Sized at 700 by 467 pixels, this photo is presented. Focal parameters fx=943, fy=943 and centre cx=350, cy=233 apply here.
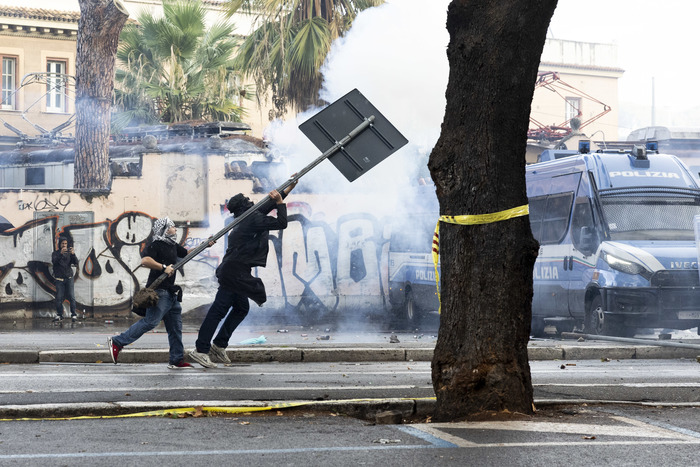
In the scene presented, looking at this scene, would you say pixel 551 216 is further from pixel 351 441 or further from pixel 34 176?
pixel 34 176

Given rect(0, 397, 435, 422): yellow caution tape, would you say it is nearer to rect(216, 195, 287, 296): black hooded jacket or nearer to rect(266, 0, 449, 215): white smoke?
rect(216, 195, 287, 296): black hooded jacket

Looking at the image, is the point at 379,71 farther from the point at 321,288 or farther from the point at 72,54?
the point at 72,54

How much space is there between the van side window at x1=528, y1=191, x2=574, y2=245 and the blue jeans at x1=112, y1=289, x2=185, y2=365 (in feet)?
21.2

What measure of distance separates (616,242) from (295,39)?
9509 millimetres

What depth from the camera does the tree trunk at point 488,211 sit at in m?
5.95

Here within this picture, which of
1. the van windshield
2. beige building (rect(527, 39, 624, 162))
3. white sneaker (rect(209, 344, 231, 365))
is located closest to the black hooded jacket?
white sneaker (rect(209, 344, 231, 365))

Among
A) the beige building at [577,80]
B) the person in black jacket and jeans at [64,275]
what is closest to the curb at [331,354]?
the person in black jacket and jeans at [64,275]

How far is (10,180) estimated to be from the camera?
1033 inches

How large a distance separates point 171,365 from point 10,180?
61.1 feet

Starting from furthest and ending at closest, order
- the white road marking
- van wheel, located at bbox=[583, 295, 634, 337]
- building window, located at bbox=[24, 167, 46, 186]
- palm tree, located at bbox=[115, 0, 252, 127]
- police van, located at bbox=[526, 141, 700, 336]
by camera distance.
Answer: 1. palm tree, located at bbox=[115, 0, 252, 127]
2. building window, located at bbox=[24, 167, 46, 186]
3. van wheel, located at bbox=[583, 295, 634, 337]
4. police van, located at bbox=[526, 141, 700, 336]
5. the white road marking

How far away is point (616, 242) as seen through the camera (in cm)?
1329

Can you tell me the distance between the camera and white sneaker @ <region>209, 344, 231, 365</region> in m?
9.88

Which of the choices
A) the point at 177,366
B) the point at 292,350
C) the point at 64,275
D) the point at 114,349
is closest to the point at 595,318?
the point at 292,350

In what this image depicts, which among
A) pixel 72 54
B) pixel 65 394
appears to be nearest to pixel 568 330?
pixel 65 394
